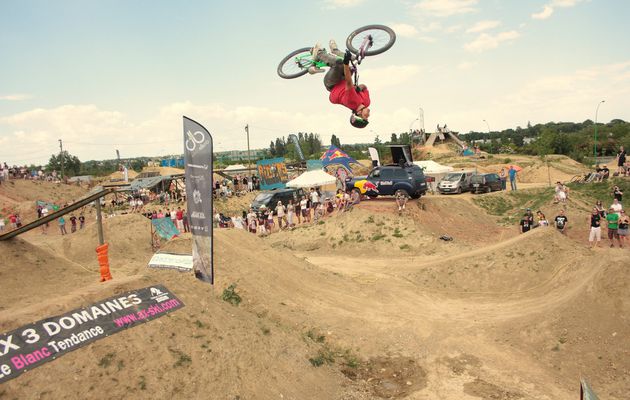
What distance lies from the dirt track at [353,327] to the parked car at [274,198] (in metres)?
11.9

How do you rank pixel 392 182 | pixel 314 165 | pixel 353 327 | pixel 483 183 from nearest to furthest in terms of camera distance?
pixel 353 327 → pixel 392 182 → pixel 483 183 → pixel 314 165

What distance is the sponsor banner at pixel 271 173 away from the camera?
40284 mm

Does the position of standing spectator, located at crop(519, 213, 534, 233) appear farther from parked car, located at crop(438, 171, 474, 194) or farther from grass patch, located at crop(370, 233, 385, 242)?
parked car, located at crop(438, 171, 474, 194)

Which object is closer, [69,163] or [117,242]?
[117,242]

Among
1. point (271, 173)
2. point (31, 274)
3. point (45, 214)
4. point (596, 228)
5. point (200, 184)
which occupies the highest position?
point (200, 184)

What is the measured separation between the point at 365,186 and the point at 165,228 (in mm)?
10726

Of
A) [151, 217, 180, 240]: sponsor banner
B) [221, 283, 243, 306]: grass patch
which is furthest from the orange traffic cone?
[151, 217, 180, 240]: sponsor banner

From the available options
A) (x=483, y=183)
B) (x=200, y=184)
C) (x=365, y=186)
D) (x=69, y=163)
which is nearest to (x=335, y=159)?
(x=483, y=183)

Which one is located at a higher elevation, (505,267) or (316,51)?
(316,51)

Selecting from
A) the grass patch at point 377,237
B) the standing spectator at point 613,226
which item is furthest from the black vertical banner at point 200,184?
the standing spectator at point 613,226

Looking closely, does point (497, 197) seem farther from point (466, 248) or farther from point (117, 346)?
point (117, 346)

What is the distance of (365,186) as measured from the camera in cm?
2541

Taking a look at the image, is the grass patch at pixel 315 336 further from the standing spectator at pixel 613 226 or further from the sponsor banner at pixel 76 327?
the standing spectator at pixel 613 226

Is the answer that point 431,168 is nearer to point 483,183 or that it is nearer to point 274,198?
point 483,183
